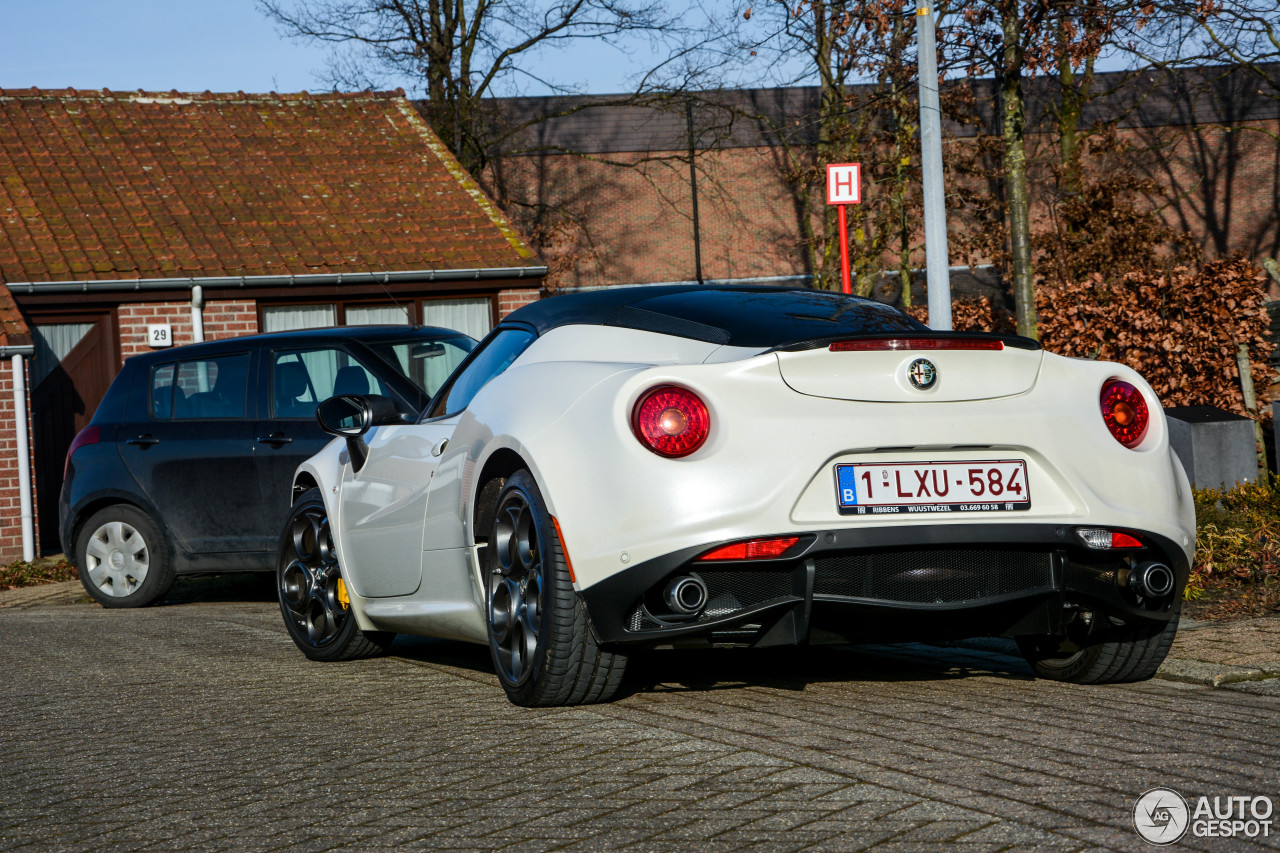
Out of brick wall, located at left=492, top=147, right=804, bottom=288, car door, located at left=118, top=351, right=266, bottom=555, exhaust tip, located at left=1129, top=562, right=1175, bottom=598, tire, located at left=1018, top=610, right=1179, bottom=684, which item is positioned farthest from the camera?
brick wall, located at left=492, top=147, right=804, bottom=288

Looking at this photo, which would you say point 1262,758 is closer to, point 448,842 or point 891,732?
point 891,732

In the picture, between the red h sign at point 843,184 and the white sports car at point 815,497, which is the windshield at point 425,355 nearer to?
the red h sign at point 843,184

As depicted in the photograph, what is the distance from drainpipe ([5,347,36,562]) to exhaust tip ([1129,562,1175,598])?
12.6 metres

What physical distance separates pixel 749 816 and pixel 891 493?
1.25m

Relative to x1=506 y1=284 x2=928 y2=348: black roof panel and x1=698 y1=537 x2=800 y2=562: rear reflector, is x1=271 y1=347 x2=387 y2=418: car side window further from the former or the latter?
x1=698 y1=537 x2=800 y2=562: rear reflector

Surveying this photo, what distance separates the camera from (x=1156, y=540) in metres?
4.59

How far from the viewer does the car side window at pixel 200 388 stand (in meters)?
10.1

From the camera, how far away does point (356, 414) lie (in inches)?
242

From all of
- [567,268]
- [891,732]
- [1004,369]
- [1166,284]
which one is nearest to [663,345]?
[1004,369]

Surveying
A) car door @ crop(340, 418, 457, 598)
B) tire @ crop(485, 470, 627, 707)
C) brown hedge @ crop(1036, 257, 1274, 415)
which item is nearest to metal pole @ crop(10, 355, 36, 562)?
car door @ crop(340, 418, 457, 598)

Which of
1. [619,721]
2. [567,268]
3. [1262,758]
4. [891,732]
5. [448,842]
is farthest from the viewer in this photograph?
[567,268]

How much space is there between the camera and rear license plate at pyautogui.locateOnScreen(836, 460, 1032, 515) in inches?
171

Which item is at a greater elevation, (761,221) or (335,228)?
(761,221)

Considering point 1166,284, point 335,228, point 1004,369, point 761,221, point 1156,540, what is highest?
point 761,221
